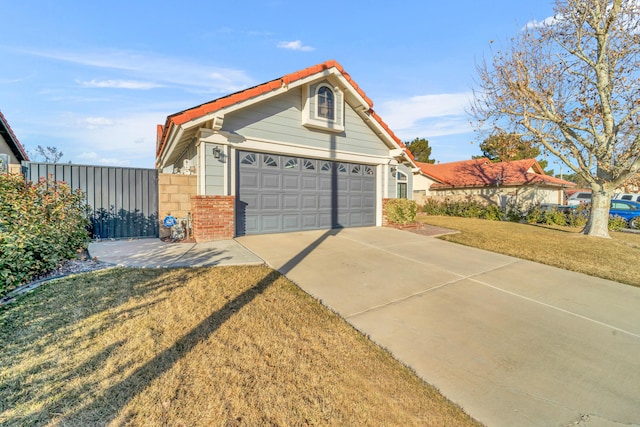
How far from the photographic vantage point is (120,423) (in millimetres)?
1825

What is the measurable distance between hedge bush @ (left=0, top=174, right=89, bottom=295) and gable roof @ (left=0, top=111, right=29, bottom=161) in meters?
8.59

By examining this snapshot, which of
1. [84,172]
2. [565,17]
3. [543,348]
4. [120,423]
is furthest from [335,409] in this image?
[565,17]

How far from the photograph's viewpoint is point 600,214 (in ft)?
36.4

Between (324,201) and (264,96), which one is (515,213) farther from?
(264,96)

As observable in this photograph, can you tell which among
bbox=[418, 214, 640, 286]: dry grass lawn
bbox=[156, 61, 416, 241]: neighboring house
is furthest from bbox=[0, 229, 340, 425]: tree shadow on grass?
bbox=[418, 214, 640, 286]: dry grass lawn

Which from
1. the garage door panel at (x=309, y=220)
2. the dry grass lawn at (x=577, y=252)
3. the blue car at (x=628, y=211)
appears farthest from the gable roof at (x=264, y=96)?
the blue car at (x=628, y=211)

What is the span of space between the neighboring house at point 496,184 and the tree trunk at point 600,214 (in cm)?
829

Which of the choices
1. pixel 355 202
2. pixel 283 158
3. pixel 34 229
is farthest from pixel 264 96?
pixel 34 229

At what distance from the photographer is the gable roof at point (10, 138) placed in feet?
35.1

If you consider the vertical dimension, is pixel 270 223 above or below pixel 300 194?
below

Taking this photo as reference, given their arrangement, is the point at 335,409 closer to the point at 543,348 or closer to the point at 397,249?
the point at 543,348

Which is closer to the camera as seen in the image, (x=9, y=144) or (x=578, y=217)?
(x=9, y=144)

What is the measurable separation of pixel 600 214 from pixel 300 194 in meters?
11.8

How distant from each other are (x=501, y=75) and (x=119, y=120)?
17.0 m
